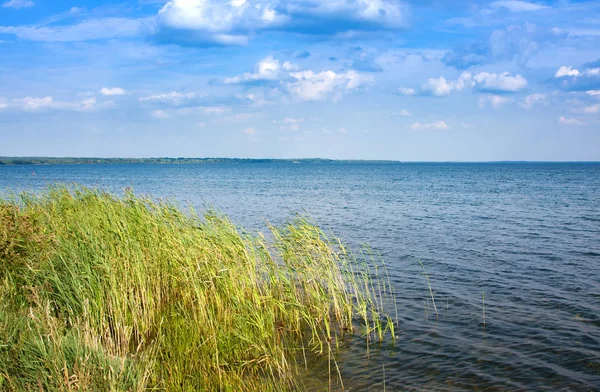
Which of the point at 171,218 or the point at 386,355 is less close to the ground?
the point at 171,218

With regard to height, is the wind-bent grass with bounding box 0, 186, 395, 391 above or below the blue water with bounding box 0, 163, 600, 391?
above

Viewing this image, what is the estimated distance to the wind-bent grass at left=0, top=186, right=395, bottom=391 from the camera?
6395 millimetres

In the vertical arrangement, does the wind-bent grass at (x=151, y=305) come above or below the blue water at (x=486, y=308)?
above

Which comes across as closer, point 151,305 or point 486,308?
point 151,305

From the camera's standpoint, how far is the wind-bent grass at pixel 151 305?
21.0ft

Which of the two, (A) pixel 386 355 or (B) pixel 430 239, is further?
(B) pixel 430 239

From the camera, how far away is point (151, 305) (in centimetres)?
958

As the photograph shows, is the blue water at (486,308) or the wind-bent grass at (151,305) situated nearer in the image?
the wind-bent grass at (151,305)

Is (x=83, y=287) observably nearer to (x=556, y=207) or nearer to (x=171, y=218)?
(x=171, y=218)

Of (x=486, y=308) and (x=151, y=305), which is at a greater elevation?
(x=151, y=305)

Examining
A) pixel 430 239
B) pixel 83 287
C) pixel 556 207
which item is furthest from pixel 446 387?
pixel 556 207

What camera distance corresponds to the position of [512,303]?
13578 millimetres

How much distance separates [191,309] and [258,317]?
1538 millimetres

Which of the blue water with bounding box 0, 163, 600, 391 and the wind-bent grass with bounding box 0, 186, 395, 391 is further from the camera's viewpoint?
the blue water with bounding box 0, 163, 600, 391
